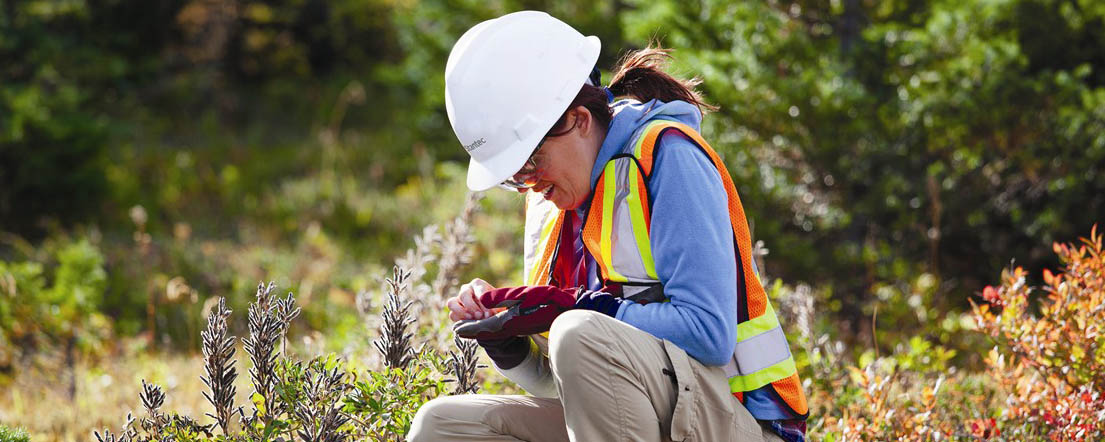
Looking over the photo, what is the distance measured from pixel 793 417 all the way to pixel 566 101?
880mm

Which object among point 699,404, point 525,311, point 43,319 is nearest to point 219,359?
point 525,311

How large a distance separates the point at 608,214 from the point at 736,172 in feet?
8.77

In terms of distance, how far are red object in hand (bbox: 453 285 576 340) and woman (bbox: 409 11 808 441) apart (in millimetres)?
28

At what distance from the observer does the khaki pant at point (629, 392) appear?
2.20 metres

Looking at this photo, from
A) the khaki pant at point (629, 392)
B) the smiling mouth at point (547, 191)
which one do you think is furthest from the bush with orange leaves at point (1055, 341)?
the smiling mouth at point (547, 191)

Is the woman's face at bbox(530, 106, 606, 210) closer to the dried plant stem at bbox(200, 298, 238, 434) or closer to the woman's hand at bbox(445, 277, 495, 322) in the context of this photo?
the woman's hand at bbox(445, 277, 495, 322)

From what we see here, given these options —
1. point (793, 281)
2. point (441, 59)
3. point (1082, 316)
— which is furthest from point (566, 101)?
point (441, 59)

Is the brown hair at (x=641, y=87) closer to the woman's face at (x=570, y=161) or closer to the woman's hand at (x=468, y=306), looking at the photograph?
the woman's face at (x=570, y=161)

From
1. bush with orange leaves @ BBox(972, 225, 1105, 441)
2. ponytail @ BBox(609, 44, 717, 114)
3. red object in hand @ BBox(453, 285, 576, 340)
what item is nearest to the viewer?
red object in hand @ BBox(453, 285, 576, 340)

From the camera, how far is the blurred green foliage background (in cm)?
481

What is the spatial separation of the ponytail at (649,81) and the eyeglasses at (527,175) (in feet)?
1.14

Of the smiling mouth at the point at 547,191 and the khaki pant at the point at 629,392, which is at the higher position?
the smiling mouth at the point at 547,191

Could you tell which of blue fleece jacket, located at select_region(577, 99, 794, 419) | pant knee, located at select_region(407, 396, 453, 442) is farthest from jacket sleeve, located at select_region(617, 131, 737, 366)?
pant knee, located at select_region(407, 396, 453, 442)

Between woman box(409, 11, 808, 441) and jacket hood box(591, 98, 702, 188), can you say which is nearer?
woman box(409, 11, 808, 441)
